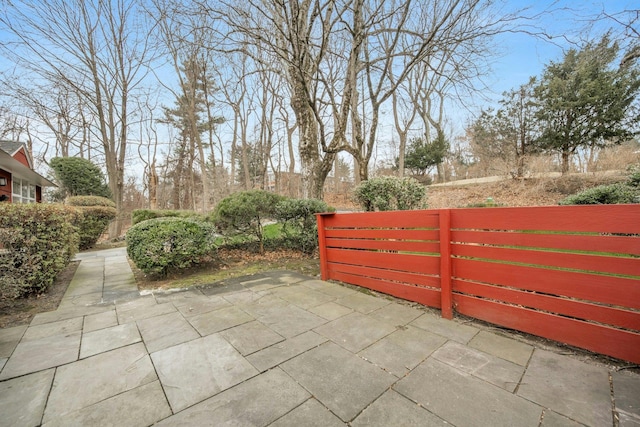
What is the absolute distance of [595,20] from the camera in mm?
4574

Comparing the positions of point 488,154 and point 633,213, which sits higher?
point 488,154

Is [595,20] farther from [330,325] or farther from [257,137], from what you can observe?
[257,137]

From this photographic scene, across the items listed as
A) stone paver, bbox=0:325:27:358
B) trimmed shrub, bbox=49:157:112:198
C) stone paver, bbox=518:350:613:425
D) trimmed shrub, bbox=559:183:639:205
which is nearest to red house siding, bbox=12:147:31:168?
trimmed shrub, bbox=49:157:112:198

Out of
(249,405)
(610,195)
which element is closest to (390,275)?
(249,405)

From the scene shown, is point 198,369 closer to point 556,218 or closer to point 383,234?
point 383,234

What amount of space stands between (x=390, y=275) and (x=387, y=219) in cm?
65

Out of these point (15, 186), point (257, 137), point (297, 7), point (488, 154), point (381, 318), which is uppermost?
point (257, 137)

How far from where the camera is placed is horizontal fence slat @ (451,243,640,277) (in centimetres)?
163

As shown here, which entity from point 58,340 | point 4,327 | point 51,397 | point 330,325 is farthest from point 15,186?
point 330,325

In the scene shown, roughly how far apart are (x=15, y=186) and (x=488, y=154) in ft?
65.2

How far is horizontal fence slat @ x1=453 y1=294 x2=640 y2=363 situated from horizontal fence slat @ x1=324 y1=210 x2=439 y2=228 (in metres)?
0.77

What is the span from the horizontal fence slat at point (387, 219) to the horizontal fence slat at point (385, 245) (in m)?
0.19

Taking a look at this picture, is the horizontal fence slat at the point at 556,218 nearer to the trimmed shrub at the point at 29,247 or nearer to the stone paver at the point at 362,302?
the stone paver at the point at 362,302

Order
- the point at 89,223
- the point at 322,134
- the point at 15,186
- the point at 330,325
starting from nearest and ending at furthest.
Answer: the point at 330,325 < the point at 322,134 < the point at 89,223 < the point at 15,186
